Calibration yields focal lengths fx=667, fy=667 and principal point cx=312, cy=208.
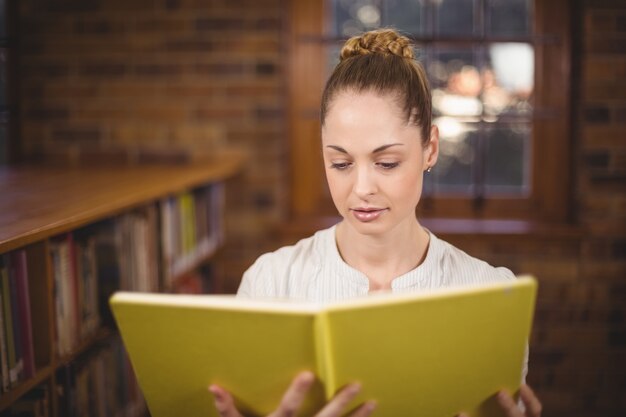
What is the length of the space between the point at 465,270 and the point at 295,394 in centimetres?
56

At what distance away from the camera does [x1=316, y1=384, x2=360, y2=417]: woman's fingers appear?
0.94 m

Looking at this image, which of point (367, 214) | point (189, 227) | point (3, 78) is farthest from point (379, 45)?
point (3, 78)

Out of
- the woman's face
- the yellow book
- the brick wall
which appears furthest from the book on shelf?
the brick wall

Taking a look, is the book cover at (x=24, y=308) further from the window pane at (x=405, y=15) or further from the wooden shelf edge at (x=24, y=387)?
the window pane at (x=405, y=15)

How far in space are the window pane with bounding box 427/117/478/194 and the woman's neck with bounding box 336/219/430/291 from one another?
1.67 meters

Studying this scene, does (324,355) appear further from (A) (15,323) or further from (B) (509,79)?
(B) (509,79)

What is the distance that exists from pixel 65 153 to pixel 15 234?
6.17ft

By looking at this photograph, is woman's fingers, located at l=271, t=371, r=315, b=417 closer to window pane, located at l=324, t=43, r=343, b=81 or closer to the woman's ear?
the woman's ear

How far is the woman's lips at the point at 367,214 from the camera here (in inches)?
48.6

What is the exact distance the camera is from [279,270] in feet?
4.48

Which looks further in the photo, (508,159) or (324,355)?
(508,159)

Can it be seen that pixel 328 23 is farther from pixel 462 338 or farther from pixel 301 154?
pixel 462 338

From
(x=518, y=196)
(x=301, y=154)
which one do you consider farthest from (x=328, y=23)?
(x=518, y=196)

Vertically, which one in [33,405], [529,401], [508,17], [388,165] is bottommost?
[33,405]
